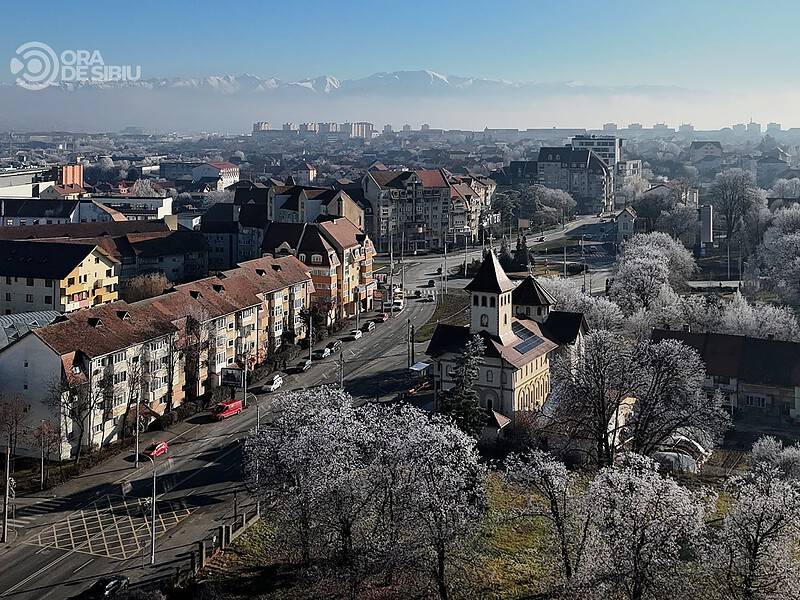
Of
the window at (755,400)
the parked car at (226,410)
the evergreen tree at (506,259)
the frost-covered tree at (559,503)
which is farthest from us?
the evergreen tree at (506,259)

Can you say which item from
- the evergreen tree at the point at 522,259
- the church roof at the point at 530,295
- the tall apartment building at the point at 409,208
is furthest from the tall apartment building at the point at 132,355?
the tall apartment building at the point at 409,208

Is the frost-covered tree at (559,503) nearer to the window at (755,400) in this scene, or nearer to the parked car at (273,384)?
the window at (755,400)

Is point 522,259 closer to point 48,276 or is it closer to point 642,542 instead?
point 48,276

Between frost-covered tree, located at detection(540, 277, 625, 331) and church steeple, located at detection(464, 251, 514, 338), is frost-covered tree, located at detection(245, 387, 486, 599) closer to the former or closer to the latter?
church steeple, located at detection(464, 251, 514, 338)

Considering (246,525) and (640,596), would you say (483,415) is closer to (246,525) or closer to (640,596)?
(246,525)

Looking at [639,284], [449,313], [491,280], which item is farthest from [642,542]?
[449,313]
